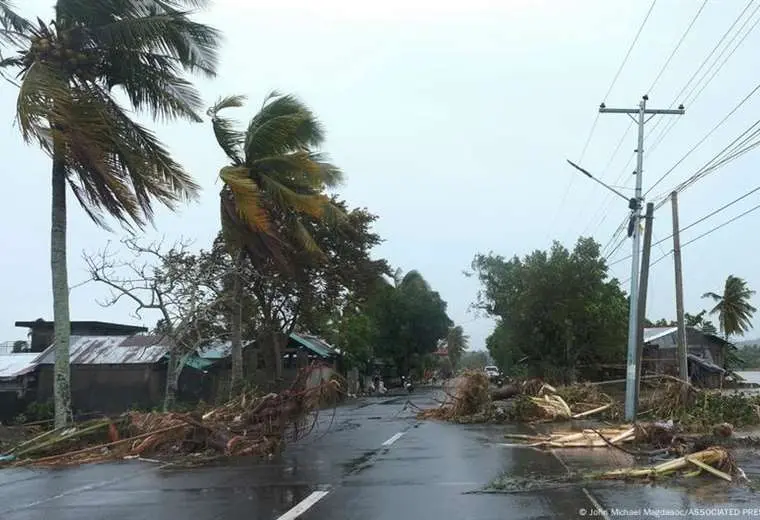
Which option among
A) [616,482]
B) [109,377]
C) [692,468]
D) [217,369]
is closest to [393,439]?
[616,482]

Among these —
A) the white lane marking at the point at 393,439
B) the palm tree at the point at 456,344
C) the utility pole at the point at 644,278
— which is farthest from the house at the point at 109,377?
the palm tree at the point at 456,344

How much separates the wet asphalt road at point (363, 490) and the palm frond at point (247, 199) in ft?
26.8

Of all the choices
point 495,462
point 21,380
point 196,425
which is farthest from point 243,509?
point 21,380

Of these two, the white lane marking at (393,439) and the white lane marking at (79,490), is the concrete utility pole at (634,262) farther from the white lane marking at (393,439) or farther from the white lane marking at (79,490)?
the white lane marking at (79,490)

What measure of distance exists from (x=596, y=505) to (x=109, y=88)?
610 inches

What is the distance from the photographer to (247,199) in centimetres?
2122

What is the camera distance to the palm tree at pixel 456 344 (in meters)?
117

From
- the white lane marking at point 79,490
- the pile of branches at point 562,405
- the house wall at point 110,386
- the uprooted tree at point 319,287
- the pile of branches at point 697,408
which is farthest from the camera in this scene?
the uprooted tree at point 319,287

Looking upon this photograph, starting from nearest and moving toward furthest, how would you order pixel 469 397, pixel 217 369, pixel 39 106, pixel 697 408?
1. pixel 39 106
2. pixel 697 408
3. pixel 469 397
4. pixel 217 369

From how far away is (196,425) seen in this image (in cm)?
1547

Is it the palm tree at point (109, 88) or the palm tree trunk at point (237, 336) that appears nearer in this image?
the palm tree at point (109, 88)

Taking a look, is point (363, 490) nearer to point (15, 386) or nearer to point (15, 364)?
point (15, 386)

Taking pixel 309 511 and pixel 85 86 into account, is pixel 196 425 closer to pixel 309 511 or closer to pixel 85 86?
pixel 309 511

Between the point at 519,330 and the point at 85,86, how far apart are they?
26969 millimetres
